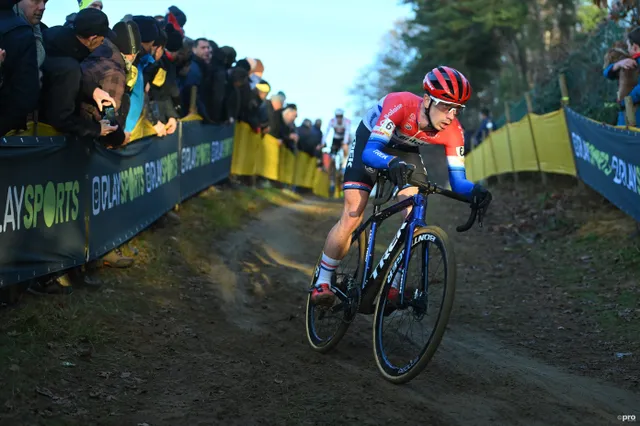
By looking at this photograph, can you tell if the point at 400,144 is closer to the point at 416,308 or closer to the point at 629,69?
the point at 416,308

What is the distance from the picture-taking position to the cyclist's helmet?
5.27 meters

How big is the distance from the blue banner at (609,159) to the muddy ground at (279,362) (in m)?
1.06

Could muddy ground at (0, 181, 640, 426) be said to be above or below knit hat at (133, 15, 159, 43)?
below

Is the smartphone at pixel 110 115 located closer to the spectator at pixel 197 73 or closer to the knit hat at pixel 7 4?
the knit hat at pixel 7 4

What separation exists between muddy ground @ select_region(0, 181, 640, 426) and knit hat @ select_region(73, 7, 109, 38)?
226 cm

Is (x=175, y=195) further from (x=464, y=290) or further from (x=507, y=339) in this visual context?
(x=507, y=339)

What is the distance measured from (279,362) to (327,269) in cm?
93

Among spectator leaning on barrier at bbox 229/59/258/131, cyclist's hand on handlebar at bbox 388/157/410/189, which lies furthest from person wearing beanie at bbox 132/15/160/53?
spectator leaning on barrier at bbox 229/59/258/131

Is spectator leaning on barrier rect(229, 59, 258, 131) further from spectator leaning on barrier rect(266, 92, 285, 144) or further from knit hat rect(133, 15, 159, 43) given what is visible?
knit hat rect(133, 15, 159, 43)

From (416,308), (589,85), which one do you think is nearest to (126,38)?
(416,308)

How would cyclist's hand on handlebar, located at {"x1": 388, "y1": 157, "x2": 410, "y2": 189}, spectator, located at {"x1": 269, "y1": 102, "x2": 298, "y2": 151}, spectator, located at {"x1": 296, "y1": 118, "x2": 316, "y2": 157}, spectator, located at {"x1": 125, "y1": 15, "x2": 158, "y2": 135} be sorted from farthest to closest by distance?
spectator, located at {"x1": 296, "y1": 118, "x2": 316, "y2": 157} → spectator, located at {"x1": 269, "y1": 102, "x2": 298, "y2": 151} → spectator, located at {"x1": 125, "y1": 15, "x2": 158, "y2": 135} → cyclist's hand on handlebar, located at {"x1": 388, "y1": 157, "x2": 410, "y2": 189}

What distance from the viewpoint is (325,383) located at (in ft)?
16.9

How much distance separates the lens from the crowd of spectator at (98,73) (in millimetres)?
5527

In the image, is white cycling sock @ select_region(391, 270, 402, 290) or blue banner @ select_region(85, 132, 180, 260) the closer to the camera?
white cycling sock @ select_region(391, 270, 402, 290)
